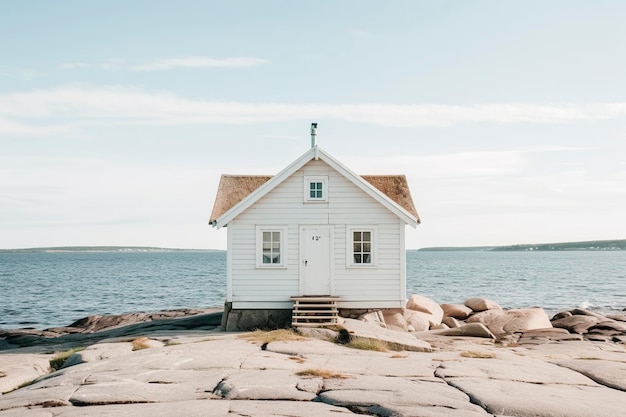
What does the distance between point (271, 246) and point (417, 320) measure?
754cm

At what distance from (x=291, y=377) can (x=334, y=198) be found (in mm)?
10721

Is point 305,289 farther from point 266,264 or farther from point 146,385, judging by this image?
point 146,385

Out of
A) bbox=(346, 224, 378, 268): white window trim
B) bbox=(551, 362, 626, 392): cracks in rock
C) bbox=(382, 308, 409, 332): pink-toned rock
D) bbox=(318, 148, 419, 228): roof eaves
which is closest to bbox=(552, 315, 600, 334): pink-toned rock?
bbox=(382, 308, 409, 332): pink-toned rock

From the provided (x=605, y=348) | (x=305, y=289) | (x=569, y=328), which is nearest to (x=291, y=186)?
(x=305, y=289)


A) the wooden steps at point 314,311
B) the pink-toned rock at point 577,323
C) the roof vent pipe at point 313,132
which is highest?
the roof vent pipe at point 313,132

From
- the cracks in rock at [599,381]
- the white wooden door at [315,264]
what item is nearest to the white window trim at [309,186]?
the white wooden door at [315,264]

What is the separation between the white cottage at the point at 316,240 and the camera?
77.1 feet

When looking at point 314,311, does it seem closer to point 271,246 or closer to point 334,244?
point 334,244

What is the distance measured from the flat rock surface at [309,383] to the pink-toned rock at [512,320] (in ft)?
27.5

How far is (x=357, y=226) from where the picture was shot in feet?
78.2

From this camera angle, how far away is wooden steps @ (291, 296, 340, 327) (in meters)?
21.9

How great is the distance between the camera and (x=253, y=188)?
26.5 meters

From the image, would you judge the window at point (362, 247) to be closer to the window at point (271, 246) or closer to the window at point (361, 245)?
the window at point (361, 245)

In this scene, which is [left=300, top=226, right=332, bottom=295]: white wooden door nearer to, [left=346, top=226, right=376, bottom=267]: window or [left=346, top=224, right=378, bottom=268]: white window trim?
[left=346, top=224, right=378, bottom=268]: white window trim
